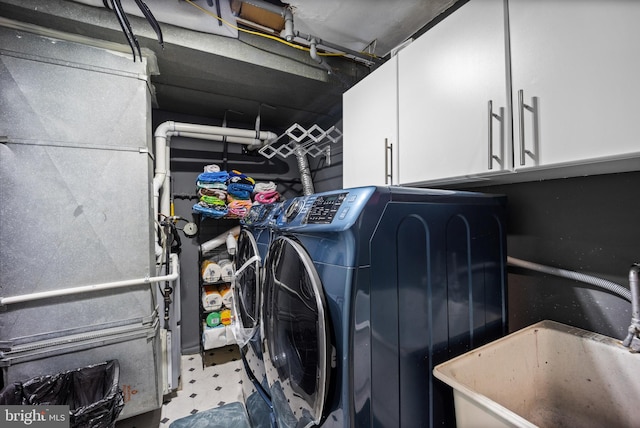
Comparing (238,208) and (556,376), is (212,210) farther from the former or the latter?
(556,376)

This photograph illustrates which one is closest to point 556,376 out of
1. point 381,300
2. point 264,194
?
point 381,300

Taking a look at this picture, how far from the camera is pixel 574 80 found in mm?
714

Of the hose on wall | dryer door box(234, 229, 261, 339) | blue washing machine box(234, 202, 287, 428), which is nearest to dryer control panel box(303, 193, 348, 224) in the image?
blue washing machine box(234, 202, 287, 428)

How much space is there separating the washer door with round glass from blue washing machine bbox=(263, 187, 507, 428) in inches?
16.0

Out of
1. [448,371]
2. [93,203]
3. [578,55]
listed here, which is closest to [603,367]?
[448,371]

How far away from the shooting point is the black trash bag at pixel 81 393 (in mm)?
1339

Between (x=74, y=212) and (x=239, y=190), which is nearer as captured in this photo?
(x=74, y=212)

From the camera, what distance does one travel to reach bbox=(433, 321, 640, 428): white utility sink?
0.89m

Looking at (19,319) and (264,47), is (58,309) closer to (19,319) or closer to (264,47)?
(19,319)

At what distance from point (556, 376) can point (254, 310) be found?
4.73 ft

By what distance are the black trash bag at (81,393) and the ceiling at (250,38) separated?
2048 millimetres

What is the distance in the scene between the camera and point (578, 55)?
708mm

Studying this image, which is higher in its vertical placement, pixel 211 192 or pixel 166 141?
pixel 166 141

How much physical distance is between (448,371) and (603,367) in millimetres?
619
